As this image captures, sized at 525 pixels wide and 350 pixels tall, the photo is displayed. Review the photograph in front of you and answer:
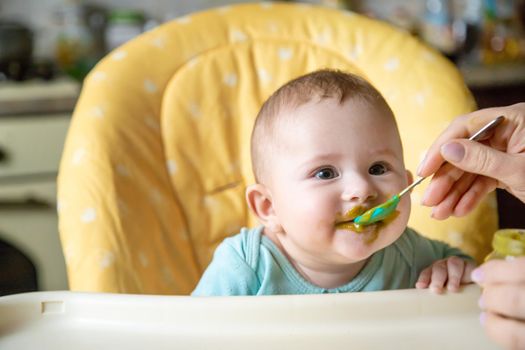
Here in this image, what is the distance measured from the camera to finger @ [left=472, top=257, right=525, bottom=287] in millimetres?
676

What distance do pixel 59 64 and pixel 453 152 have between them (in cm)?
188

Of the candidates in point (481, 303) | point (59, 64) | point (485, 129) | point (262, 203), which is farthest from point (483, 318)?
point (59, 64)

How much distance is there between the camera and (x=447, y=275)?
853mm

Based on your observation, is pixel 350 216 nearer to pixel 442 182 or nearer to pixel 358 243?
pixel 358 243

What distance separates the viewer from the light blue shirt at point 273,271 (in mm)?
955

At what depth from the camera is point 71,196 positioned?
3.68 ft

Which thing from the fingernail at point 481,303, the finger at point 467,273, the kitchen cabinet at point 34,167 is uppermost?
the fingernail at point 481,303

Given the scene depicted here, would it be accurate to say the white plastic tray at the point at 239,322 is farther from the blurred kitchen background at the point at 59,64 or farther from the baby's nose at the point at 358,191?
the blurred kitchen background at the point at 59,64

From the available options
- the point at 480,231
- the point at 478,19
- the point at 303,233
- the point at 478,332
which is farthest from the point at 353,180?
the point at 478,19

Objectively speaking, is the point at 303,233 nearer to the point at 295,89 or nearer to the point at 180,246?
the point at 295,89

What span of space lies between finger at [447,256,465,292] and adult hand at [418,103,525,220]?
7 cm

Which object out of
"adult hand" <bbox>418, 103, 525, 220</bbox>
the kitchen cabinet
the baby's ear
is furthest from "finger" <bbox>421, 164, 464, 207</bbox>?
the kitchen cabinet

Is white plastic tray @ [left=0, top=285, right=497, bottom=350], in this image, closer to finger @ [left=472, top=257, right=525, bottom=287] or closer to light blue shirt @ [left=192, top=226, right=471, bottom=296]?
finger @ [left=472, top=257, right=525, bottom=287]

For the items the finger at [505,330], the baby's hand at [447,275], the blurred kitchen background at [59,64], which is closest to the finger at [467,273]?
the baby's hand at [447,275]
